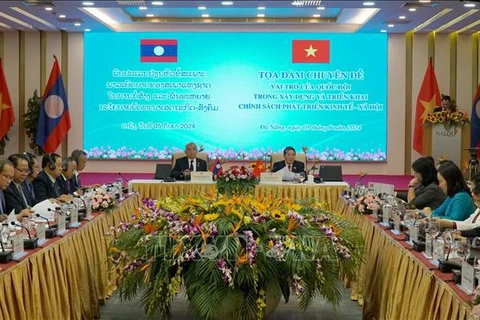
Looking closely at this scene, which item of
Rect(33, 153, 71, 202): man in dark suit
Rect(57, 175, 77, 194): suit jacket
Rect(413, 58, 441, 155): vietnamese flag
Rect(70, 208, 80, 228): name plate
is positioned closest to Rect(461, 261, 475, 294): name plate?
Rect(70, 208, 80, 228): name plate

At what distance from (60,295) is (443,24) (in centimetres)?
903

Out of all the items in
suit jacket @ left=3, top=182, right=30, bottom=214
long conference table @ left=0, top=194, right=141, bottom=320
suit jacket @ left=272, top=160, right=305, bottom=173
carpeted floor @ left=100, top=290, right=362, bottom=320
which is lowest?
carpeted floor @ left=100, top=290, right=362, bottom=320

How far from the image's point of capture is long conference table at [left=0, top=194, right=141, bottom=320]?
3203mm

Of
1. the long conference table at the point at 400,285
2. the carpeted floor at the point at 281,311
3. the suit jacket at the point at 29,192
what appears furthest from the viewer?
the suit jacket at the point at 29,192

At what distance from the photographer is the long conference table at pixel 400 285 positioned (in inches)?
115

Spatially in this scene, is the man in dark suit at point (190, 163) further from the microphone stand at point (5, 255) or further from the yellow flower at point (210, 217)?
the microphone stand at point (5, 255)

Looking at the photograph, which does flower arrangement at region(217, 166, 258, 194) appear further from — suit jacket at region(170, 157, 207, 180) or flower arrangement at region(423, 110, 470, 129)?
flower arrangement at region(423, 110, 470, 129)

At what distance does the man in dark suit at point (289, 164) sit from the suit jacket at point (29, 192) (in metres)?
3.30

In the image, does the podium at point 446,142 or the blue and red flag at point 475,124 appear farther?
the blue and red flag at point 475,124

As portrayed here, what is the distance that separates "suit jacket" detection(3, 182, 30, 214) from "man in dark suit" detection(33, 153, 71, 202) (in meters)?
0.75

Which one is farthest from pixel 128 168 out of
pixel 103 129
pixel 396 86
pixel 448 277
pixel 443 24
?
pixel 448 277

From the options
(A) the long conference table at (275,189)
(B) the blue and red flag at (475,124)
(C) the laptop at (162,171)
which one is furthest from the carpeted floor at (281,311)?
(B) the blue and red flag at (475,124)

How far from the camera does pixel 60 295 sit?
4.01 metres

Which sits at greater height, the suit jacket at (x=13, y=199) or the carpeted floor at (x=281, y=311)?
the suit jacket at (x=13, y=199)
